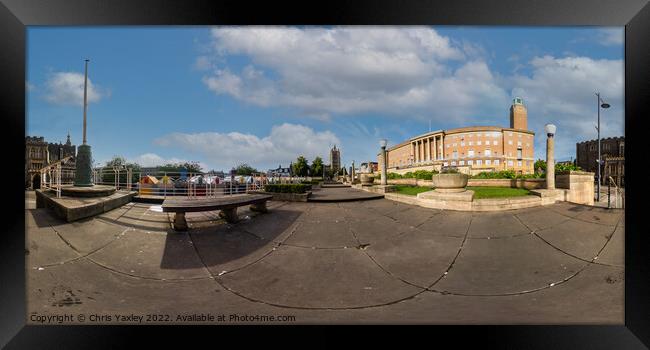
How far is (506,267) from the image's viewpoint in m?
1.67

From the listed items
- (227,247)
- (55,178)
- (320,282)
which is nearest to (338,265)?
(320,282)

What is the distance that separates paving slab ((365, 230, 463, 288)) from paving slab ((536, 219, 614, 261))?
0.80 m

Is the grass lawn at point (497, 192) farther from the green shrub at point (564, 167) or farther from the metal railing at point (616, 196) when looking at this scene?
the metal railing at point (616, 196)

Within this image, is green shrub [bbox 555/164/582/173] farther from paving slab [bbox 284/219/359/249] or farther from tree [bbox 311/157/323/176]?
tree [bbox 311/157/323/176]

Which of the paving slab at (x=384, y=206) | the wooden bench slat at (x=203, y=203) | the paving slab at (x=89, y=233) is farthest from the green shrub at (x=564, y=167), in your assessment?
the paving slab at (x=89, y=233)

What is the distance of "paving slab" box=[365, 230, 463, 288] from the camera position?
163 centimetres

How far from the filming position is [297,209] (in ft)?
6.25

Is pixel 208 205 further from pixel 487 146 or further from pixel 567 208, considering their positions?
pixel 567 208

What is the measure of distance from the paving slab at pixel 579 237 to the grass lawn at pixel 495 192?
15.1 inches

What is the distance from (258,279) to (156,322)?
87cm

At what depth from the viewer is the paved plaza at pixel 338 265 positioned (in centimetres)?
160

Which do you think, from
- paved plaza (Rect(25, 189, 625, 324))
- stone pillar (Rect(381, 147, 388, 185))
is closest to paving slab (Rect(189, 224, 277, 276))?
paved plaza (Rect(25, 189, 625, 324))

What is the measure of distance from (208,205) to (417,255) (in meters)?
1.75

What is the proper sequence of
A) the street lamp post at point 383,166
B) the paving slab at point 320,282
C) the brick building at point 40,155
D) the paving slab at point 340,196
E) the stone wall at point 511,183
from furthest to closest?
the street lamp post at point 383,166 < the paving slab at point 340,196 < the stone wall at point 511,183 < the brick building at point 40,155 < the paving slab at point 320,282
